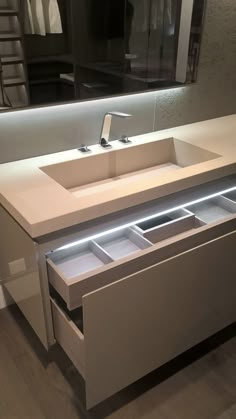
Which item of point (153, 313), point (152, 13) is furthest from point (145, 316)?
point (152, 13)

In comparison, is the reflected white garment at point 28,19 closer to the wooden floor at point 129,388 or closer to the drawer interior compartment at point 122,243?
the drawer interior compartment at point 122,243

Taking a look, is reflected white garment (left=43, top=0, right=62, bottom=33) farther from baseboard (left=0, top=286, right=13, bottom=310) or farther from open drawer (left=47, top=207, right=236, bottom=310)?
baseboard (left=0, top=286, right=13, bottom=310)

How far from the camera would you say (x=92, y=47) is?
5.33 feet

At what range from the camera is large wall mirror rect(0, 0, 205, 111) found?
1.45 m

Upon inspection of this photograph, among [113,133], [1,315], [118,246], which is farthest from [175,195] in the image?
[1,315]

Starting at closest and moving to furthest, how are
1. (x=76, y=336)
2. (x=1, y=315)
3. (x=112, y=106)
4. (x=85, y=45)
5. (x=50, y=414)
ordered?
(x=76, y=336) → (x=50, y=414) → (x=85, y=45) → (x=112, y=106) → (x=1, y=315)

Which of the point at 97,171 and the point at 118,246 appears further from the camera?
the point at 97,171

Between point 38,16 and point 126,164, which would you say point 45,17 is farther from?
point 126,164

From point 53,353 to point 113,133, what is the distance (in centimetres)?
108

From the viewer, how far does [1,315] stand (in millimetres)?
1979

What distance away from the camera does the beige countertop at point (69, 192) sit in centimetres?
122

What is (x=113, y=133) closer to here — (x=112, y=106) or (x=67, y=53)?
(x=112, y=106)

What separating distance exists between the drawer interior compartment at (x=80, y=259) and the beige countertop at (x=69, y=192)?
0.20 metres

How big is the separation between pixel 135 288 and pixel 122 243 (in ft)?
1.11
